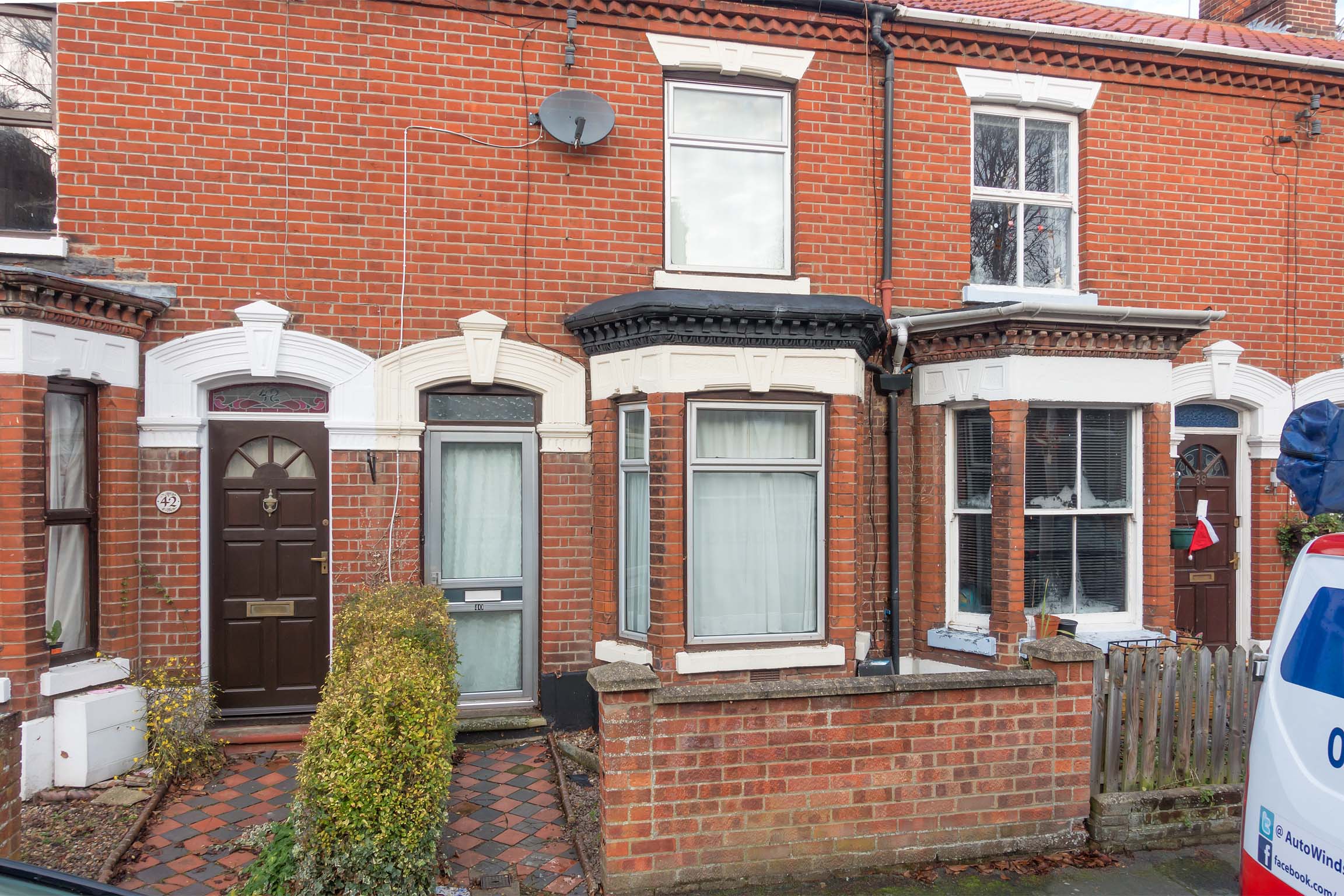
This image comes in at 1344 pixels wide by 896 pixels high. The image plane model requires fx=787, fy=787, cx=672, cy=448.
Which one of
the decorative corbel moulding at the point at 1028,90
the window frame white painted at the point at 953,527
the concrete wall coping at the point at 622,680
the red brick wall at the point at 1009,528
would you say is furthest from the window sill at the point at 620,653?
the decorative corbel moulding at the point at 1028,90

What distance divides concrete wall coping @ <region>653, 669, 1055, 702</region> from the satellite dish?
435 centimetres

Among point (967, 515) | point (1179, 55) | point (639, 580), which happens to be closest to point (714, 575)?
point (639, 580)

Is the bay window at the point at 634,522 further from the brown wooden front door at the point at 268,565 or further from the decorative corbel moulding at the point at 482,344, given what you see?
the brown wooden front door at the point at 268,565

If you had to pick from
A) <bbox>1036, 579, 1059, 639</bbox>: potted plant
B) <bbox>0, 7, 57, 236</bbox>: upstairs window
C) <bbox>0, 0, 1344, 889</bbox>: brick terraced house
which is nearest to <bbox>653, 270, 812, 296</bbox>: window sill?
<bbox>0, 0, 1344, 889</bbox>: brick terraced house

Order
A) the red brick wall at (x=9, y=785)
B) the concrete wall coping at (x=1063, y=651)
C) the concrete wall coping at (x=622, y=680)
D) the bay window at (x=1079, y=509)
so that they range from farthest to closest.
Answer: the bay window at (x=1079, y=509), the concrete wall coping at (x=1063, y=651), the concrete wall coping at (x=622, y=680), the red brick wall at (x=9, y=785)

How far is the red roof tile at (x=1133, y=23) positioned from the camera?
7.44 meters

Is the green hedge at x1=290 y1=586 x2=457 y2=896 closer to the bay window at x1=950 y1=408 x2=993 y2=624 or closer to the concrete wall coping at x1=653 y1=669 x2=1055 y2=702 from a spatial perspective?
the concrete wall coping at x1=653 y1=669 x2=1055 y2=702

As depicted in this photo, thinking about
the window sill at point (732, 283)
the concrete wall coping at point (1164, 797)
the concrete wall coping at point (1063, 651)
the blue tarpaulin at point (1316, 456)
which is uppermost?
the window sill at point (732, 283)

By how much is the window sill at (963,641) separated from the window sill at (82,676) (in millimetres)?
6282

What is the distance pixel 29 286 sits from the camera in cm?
490

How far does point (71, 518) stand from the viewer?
5398mm

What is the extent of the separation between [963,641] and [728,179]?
14.6 feet

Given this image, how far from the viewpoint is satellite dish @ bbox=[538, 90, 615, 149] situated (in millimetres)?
6238

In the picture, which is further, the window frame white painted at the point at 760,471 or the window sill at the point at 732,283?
the window sill at the point at 732,283
